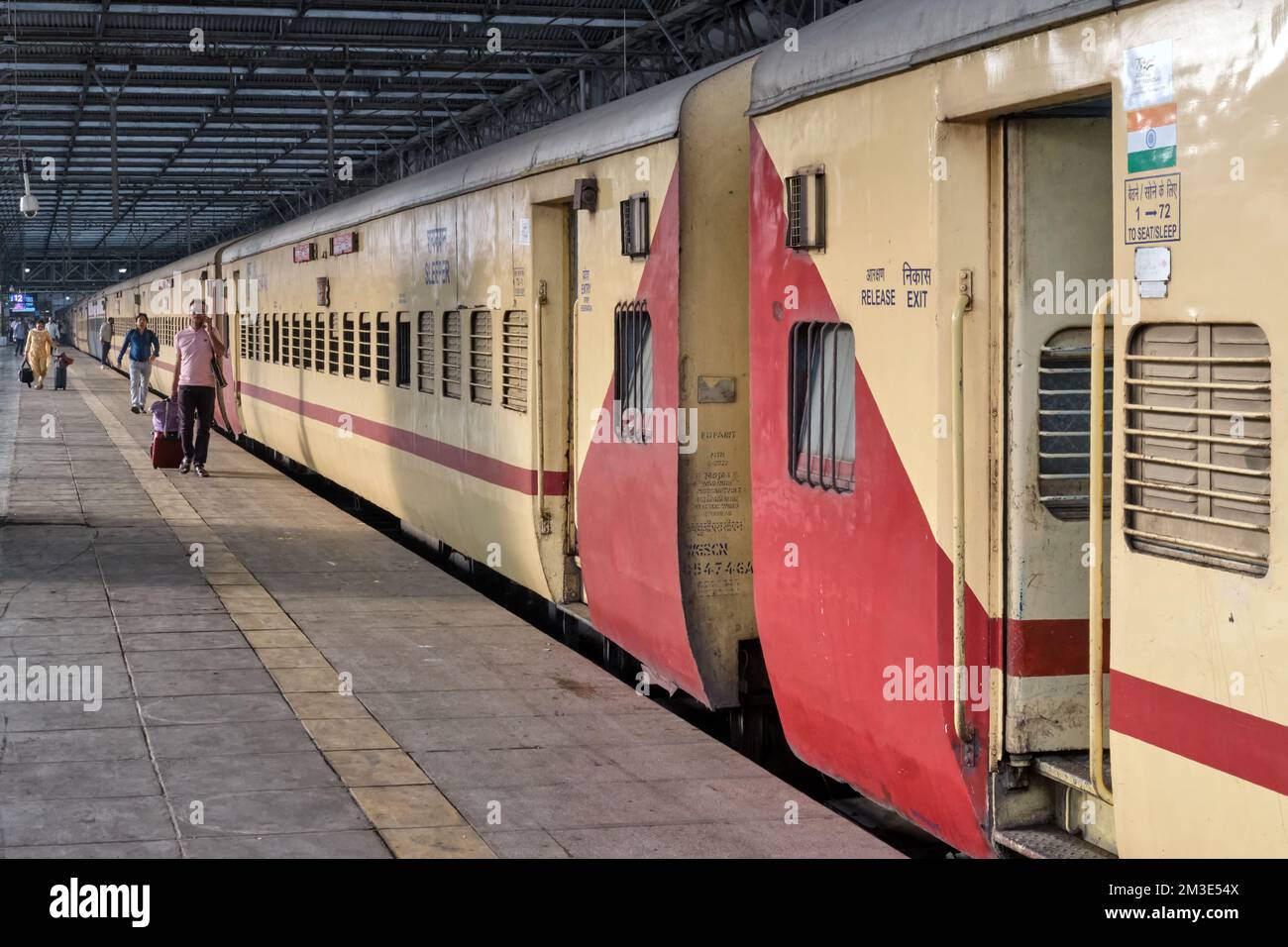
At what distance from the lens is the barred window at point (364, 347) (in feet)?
49.0

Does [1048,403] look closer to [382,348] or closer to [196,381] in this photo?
[382,348]

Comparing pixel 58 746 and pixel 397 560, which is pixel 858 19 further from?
pixel 397 560

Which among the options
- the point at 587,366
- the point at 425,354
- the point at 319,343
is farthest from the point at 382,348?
the point at 587,366

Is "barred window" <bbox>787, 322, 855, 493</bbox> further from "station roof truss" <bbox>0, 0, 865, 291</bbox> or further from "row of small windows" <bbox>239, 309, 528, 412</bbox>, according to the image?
"station roof truss" <bbox>0, 0, 865, 291</bbox>

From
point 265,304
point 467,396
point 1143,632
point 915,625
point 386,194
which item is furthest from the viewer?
point 265,304

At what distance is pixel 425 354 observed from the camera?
12547 mm

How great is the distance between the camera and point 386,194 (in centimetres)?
1420

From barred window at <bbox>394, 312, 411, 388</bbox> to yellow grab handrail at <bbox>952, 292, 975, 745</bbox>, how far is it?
8.53m

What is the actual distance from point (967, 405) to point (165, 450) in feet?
50.0

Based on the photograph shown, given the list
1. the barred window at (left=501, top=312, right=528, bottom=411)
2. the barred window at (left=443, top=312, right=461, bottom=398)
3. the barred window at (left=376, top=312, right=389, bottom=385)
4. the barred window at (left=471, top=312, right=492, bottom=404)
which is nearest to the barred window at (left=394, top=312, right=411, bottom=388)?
the barred window at (left=376, top=312, right=389, bottom=385)

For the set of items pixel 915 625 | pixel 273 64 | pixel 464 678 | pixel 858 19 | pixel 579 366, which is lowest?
pixel 464 678

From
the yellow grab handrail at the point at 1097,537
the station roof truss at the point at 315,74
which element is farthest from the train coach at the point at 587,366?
the station roof truss at the point at 315,74
